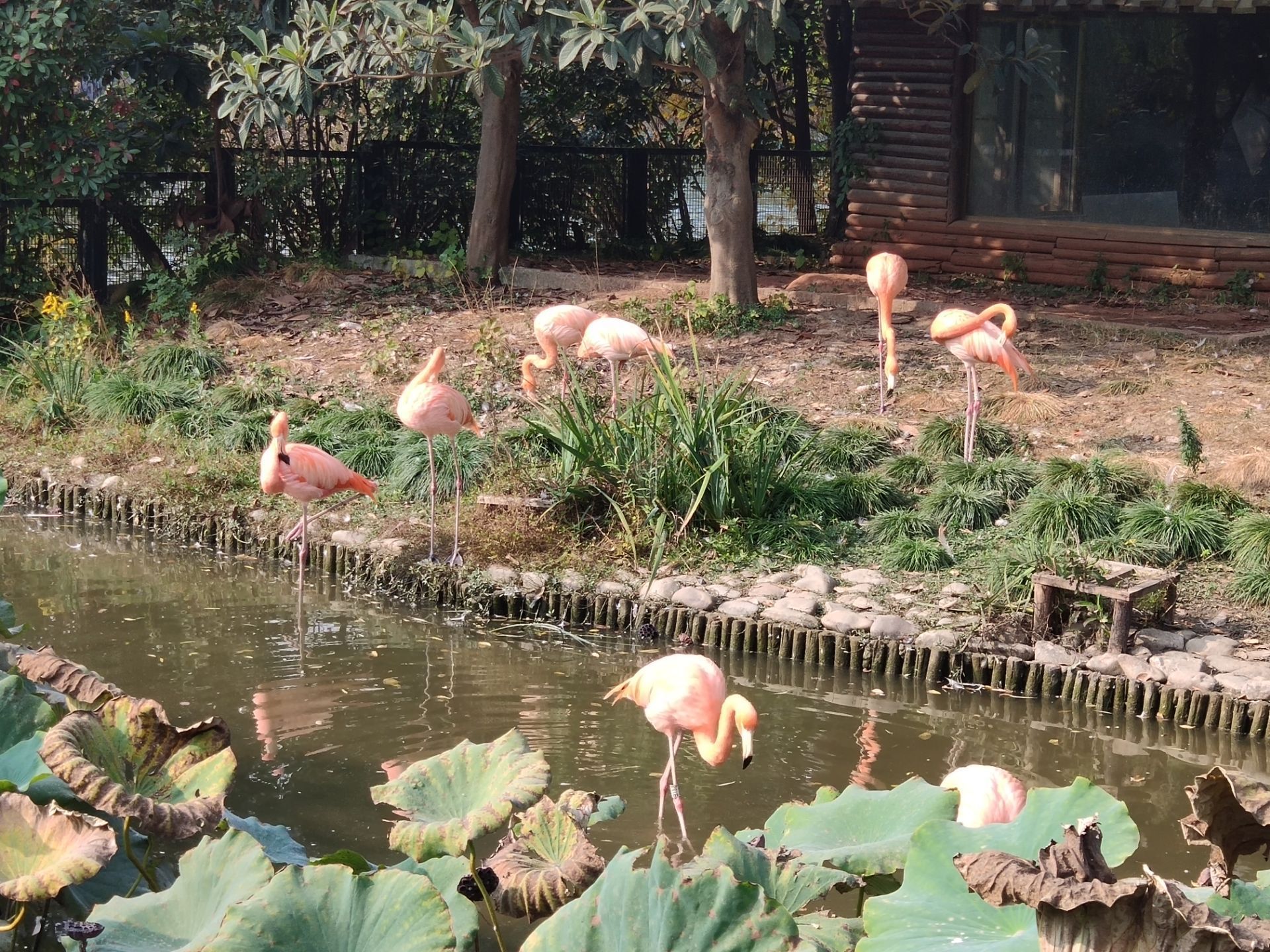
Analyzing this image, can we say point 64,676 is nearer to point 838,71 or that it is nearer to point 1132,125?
point 1132,125

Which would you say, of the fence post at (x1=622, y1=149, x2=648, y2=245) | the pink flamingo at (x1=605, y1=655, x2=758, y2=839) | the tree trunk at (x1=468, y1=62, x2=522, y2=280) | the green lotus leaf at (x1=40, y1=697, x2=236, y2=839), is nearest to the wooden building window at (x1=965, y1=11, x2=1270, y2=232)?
the fence post at (x1=622, y1=149, x2=648, y2=245)

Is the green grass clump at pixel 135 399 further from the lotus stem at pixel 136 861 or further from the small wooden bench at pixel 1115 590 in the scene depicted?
the lotus stem at pixel 136 861

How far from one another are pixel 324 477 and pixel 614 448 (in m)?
1.41

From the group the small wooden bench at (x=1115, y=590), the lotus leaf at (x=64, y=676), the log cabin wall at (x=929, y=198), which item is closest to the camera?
the lotus leaf at (x=64, y=676)

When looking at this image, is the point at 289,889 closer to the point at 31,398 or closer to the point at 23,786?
the point at 23,786

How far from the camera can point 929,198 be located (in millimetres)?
13461

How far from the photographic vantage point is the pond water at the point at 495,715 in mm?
5008

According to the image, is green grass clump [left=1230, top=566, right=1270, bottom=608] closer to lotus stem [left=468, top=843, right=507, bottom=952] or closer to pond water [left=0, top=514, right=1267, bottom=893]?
pond water [left=0, top=514, right=1267, bottom=893]

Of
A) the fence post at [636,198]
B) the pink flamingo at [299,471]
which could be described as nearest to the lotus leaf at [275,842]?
the pink flamingo at [299,471]

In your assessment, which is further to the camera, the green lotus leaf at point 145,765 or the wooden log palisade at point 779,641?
the wooden log palisade at point 779,641

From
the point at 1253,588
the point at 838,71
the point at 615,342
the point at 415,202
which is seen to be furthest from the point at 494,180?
the point at 1253,588

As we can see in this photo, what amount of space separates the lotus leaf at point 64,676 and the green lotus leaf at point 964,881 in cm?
195

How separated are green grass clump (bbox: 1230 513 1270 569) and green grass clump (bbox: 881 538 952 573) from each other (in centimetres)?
123

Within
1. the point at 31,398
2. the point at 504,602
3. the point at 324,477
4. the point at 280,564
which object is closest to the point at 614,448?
the point at 504,602
